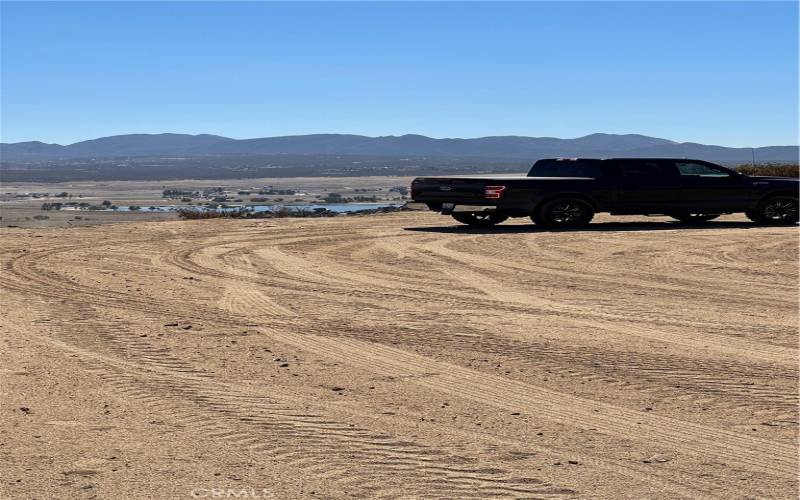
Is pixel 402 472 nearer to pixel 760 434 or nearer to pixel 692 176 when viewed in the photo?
pixel 760 434

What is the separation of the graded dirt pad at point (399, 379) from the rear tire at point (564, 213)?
18.0ft

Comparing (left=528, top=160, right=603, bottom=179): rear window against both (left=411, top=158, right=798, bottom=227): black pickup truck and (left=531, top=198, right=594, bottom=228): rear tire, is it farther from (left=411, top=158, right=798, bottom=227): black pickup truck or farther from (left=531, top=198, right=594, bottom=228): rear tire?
(left=531, top=198, right=594, bottom=228): rear tire

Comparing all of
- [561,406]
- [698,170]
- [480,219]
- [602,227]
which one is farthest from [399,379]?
[698,170]

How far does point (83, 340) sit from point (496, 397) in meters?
3.90

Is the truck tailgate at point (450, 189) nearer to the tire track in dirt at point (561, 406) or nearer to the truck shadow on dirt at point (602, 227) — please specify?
the truck shadow on dirt at point (602, 227)

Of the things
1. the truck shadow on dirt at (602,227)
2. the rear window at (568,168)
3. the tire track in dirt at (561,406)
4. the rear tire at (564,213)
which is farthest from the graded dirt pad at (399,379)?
the rear window at (568,168)

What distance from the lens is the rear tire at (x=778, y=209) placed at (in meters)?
21.8

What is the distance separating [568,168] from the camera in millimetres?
22047

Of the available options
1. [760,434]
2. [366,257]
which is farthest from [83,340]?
[366,257]

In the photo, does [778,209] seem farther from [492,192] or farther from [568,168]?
[492,192]

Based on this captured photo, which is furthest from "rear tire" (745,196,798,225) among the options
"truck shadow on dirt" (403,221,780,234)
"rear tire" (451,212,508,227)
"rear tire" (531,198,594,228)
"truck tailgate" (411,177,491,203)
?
"truck tailgate" (411,177,491,203)

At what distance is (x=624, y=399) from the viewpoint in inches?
285

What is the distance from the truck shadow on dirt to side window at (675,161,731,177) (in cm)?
103

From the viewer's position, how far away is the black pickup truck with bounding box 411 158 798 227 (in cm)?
2064
